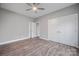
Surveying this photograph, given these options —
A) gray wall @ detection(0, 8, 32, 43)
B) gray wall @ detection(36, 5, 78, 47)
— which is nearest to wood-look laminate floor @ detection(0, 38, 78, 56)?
gray wall @ detection(0, 8, 32, 43)

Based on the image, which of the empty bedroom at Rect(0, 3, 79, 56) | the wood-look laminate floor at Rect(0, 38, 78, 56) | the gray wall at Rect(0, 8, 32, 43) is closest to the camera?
the wood-look laminate floor at Rect(0, 38, 78, 56)

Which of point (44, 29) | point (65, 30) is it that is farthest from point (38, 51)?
point (44, 29)

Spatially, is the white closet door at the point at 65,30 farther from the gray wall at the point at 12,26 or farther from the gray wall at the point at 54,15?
the gray wall at the point at 12,26

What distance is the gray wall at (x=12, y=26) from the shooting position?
3.31 meters

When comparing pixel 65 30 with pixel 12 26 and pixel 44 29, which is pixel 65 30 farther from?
pixel 12 26

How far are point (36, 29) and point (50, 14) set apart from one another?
9.12 ft

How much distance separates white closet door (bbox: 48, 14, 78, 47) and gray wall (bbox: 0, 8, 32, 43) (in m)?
2.38

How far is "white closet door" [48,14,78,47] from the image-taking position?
2.79m

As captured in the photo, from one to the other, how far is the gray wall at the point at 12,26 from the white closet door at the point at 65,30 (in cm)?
238

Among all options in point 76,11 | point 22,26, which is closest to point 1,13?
point 22,26

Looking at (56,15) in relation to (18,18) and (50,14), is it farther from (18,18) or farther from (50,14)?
(18,18)

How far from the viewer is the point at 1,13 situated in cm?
323

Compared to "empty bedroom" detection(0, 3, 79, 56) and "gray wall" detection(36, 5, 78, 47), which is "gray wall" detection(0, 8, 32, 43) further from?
"gray wall" detection(36, 5, 78, 47)

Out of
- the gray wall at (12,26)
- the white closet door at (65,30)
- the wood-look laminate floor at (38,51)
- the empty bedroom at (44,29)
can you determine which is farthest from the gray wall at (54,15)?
the wood-look laminate floor at (38,51)
